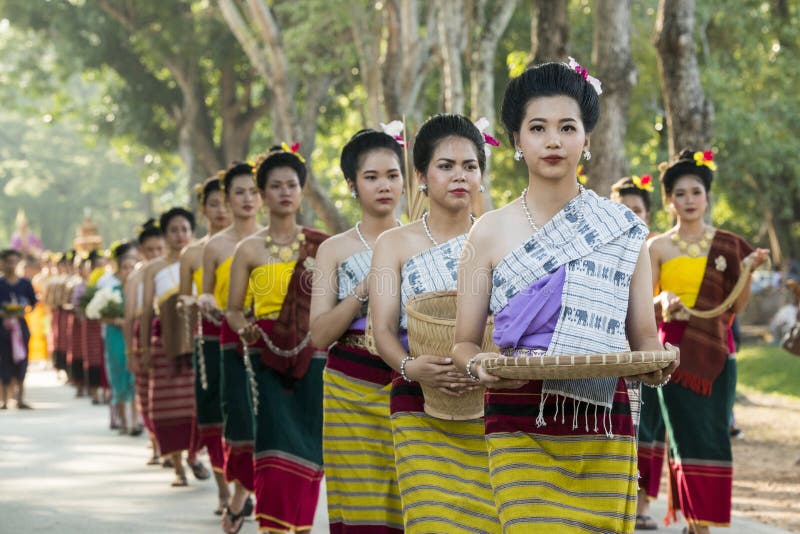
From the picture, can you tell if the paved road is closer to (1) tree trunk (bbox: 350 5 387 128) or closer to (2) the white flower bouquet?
(2) the white flower bouquet

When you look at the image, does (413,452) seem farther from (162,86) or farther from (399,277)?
(162,86)

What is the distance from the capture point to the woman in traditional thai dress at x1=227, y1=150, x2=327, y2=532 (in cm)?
813

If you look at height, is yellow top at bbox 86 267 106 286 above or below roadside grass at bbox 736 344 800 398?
above

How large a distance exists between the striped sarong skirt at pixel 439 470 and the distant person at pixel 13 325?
15504 millimetres

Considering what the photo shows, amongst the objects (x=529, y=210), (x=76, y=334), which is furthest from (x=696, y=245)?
(x=76, y=334)

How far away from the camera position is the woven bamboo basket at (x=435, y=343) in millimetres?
5219

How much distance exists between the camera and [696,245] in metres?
8.66

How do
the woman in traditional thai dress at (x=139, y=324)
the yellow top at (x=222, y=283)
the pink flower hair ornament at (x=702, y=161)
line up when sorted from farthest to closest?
the woman in traditional thai dress at (x=139, y=324)
the yellow top at (x=222, y=283)
the pink flower hair ornament at (x=702, y=161)

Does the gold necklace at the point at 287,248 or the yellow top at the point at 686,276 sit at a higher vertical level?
the gold necklace at the point at 287,248

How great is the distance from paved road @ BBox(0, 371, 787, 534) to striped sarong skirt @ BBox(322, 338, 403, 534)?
265 cm

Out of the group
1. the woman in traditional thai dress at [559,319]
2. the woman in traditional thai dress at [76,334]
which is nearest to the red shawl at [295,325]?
the woman in traditional thai dress at [559,319]

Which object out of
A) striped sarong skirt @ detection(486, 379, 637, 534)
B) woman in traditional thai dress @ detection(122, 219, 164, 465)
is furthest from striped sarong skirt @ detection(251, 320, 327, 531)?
woman in traditional thai dress @ detection(122, 219, 164, 465)

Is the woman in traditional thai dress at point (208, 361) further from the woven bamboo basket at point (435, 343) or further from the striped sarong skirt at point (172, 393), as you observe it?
the woven bamboo basket at point (435, 343)

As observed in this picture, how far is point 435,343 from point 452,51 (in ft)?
44.6
